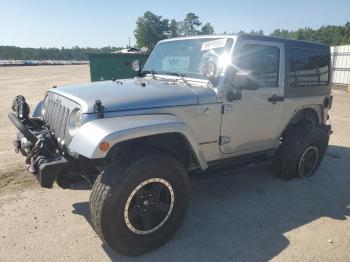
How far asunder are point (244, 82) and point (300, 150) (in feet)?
5.34

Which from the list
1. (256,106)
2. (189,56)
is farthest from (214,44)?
(256,106)

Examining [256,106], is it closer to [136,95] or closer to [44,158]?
[136,95]

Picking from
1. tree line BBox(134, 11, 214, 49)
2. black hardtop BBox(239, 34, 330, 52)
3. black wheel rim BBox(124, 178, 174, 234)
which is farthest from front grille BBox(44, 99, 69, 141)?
tree line BBox(134, 11, 214, 49)

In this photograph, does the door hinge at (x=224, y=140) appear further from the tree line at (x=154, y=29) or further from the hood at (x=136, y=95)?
the tree line at (x=154, y=29)

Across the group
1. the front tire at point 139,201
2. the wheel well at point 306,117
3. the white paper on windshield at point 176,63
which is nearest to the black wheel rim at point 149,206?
the front tire at point 139,201

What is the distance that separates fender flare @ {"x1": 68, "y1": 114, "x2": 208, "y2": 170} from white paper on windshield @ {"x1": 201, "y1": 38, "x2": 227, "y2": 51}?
121 centimetres

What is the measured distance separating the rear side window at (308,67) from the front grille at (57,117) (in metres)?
3.00

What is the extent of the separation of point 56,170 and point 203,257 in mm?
1592

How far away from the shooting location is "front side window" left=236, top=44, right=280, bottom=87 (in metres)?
4.19

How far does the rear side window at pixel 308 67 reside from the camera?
4859mm

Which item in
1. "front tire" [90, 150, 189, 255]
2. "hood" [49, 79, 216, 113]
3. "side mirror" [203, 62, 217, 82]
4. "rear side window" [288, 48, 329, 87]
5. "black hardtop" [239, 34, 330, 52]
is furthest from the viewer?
"rear side window" [288, 48, 329, 87]

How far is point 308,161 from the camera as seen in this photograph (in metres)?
5.31

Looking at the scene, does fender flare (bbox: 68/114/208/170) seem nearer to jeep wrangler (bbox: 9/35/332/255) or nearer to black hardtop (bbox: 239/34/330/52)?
jeep wrangler (bbox: 9/35/332/255)

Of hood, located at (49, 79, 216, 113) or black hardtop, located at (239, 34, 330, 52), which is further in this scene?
black hardtop, located at (239, 34, 330, 52)
